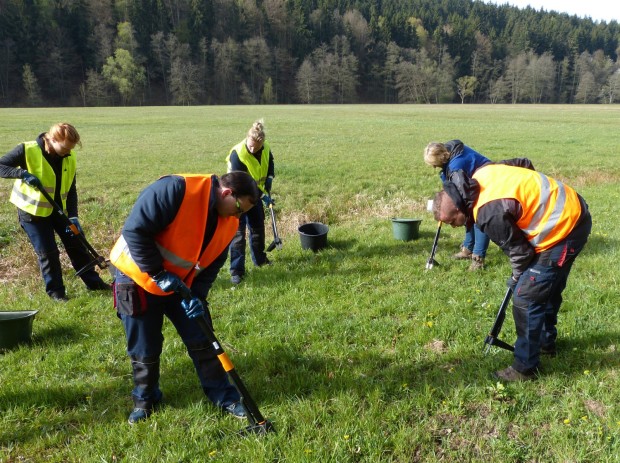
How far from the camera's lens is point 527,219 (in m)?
3.52

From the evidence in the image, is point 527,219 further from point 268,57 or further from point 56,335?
point 268,57

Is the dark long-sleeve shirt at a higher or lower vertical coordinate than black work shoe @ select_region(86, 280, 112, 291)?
higher

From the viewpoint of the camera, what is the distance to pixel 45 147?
555 centimetres

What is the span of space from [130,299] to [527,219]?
323cm

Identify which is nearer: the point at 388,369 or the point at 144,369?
the point at 144,369

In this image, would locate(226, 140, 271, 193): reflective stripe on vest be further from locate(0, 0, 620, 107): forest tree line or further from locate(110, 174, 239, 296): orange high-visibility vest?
locate(0, 0, 620, 107): forest tree line

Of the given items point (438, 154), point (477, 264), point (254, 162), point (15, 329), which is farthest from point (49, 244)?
point (477, 264)

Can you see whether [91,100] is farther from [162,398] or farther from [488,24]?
[488,24]

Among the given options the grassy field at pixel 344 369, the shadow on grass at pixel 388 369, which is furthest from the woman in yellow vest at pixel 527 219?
the grassy field at pixel 344 369

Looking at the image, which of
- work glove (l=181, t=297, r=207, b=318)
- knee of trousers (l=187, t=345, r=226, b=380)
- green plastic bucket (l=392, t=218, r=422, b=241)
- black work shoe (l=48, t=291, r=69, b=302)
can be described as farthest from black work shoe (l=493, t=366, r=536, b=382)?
black work shoe (l=48, t=291, r=69, b=302)

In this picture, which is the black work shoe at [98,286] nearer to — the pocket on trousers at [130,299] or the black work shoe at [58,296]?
the black work shoe at [58,296]

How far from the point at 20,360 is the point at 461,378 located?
14.7 ft

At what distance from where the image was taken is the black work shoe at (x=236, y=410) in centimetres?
361

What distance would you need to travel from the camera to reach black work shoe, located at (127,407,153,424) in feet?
11.6
